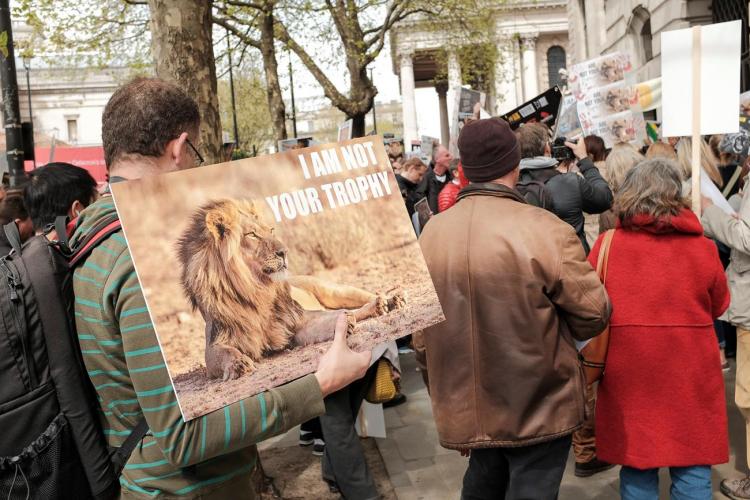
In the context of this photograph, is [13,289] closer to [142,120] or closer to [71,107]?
[142,120]

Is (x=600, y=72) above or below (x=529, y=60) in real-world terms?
below

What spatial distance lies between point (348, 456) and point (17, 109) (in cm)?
670

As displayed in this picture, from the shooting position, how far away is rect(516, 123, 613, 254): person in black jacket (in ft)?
17.0

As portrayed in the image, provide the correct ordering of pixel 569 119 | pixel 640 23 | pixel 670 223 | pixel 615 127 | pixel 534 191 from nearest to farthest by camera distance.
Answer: pixel 670 223 < pixel 534 191 < pixel 615 127 < pixel 569 119 < pixel 640 23

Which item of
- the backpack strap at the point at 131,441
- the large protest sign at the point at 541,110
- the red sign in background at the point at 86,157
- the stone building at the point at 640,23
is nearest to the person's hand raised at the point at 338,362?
the backpack strap at the point at 131,441

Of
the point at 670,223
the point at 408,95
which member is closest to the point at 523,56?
the point at 408,95

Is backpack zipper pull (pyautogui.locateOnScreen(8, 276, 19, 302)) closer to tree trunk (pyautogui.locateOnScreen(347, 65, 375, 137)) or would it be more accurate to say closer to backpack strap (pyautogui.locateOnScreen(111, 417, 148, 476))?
backpack strap (pyautogui.locateOnScreen(111, 417, 148, 476))

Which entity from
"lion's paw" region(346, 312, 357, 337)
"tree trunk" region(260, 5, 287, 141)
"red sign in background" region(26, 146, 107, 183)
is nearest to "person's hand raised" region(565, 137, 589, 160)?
"lion's paw" region(346, 312, 357, 337)

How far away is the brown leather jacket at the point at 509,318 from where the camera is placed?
283cm

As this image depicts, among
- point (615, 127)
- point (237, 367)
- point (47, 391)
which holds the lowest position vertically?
point (47, 391)

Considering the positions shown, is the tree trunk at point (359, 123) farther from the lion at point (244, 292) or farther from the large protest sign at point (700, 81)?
the lion at point (244, 292)

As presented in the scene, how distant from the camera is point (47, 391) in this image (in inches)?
74.3

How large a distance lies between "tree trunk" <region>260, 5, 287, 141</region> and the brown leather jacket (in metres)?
14.9

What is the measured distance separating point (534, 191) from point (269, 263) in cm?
359
